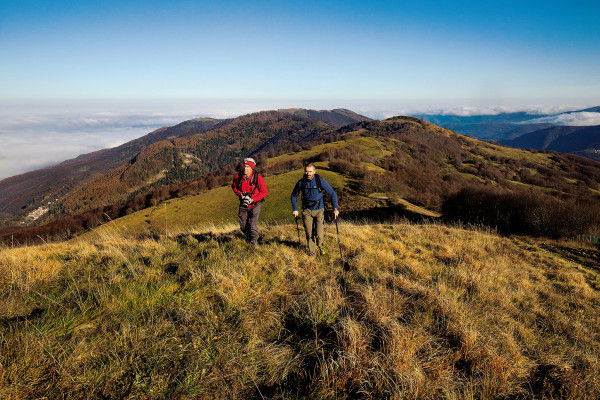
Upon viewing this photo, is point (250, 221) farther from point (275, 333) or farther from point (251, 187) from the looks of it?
point (275, 333)

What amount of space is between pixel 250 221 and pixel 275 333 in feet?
14.1

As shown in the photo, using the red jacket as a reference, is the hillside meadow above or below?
below

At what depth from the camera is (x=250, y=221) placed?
724 centimetres

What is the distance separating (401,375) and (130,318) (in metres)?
3.41

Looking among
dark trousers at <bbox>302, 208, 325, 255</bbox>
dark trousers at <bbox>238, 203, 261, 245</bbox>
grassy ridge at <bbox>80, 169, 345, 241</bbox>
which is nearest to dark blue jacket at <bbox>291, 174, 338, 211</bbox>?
dark trousers at <bbox>302, 208, 325, 255</bbox>

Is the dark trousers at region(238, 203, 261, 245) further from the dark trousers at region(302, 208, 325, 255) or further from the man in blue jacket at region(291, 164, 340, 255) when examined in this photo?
the dark trousers at region(302, 208, 325, 255)

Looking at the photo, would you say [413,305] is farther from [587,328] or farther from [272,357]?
[587,328]

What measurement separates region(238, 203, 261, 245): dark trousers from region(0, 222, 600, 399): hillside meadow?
4.45ft

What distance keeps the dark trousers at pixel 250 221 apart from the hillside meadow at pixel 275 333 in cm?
136

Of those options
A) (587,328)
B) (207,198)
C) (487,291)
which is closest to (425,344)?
(487,291)

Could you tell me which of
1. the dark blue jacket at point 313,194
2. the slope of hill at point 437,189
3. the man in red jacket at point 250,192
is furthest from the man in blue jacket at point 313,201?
the slope of hill at point 437,189

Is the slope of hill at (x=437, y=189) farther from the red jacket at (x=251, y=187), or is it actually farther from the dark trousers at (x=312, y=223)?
the dark trousers at (x=312, y=223)

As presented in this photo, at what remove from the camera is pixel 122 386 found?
7.65ft

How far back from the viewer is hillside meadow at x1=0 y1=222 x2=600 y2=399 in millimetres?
2436
